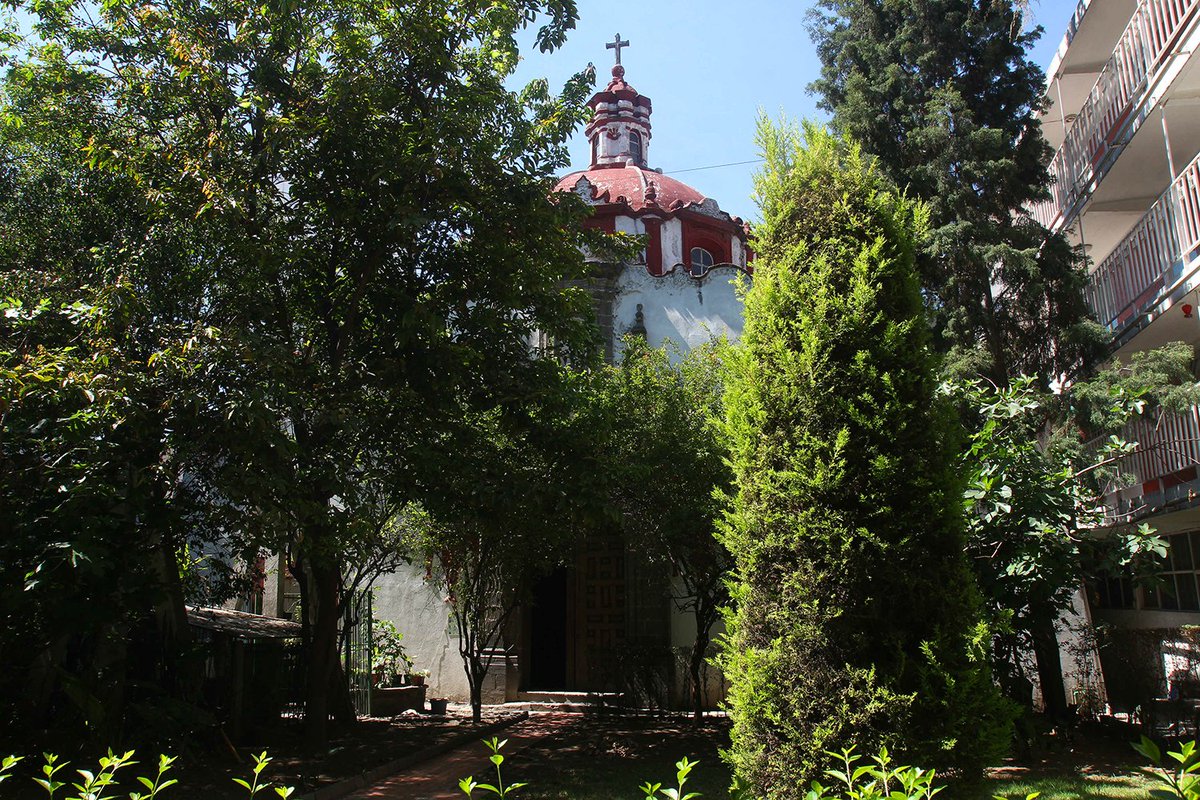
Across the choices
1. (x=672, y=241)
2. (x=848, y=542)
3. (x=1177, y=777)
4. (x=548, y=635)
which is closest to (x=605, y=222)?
(x=672, y=241)

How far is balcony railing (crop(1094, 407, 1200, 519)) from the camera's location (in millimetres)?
9875

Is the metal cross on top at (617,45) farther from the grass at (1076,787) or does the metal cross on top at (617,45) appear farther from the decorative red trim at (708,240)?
the grass at (1076,787)

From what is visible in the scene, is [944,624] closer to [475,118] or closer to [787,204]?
[787,204]

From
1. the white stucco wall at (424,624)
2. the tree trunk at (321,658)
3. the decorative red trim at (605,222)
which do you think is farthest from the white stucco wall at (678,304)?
the tree trunk at (321,658)

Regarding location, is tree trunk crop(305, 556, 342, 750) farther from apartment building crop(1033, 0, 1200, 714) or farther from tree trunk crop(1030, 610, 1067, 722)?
apartment building crop(1033, 0, 1200, 714)

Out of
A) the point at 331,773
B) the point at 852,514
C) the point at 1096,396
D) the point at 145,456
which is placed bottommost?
the point at 331,773

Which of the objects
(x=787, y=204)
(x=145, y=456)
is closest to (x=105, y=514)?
(x=145, y=456)

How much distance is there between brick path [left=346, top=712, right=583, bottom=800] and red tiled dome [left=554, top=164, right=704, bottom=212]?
11.6 metres

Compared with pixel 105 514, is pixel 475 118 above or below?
above

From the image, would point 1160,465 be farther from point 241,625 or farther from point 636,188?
point 636,188

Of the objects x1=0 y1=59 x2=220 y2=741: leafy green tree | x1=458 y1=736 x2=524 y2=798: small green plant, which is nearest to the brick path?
x1=0 y1=59 x2=220 y2=741: leafy green tree

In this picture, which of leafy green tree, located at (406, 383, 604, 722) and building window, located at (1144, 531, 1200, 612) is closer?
leafy green tree, located at (406, 383, 604, 722)

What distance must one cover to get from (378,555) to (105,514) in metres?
6.11

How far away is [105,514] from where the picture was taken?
7.46 metres
